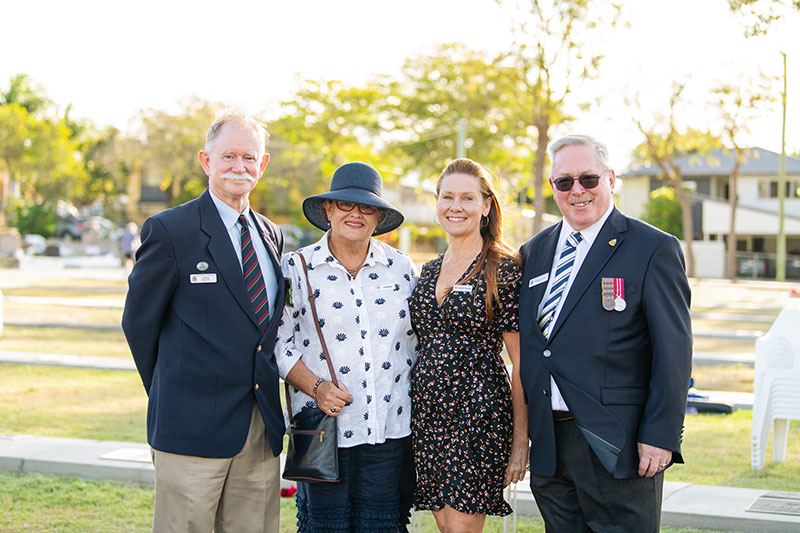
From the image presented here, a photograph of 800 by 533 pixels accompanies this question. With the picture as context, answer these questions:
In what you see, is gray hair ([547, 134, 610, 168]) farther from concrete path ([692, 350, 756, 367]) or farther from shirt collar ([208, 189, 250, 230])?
concrete path ([692, 350, 756, 367])

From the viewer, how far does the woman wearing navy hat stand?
3639 millimetres

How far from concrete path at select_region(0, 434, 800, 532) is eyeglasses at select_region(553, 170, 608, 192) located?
194 centimetres

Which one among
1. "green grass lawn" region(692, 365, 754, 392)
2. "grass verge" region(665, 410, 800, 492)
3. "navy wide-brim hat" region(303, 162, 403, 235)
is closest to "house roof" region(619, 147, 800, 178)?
"green grass lawn" region(692, 365, 754, 392)

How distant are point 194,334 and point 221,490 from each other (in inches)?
28.8

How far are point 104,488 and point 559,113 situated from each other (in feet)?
55.4

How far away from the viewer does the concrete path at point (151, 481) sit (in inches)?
194

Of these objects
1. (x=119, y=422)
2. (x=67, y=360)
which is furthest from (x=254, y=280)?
(x=67, y=360)

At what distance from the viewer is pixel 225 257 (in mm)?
3428

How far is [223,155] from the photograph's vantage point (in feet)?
11.5

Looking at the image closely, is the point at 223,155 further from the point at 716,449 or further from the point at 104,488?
the point at 716,449

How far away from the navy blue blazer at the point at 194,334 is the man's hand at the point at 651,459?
5.39ft

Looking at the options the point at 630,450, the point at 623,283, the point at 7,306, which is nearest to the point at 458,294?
the point at 623,283

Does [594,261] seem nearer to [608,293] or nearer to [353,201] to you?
[608,293]

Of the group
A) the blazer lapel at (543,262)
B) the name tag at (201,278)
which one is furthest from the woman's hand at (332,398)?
the blazer lapel at (543,262)
